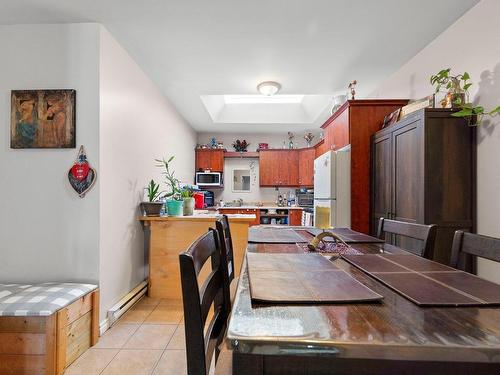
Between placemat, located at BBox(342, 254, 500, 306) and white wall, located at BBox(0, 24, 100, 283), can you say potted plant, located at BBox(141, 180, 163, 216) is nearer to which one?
white wall, located at BBox(0, 24, 100, 283)

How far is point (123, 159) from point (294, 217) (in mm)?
3810

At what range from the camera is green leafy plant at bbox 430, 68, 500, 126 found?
1926 millimetres

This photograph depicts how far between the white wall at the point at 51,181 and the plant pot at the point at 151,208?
0.77 meters

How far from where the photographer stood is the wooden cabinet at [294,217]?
5547mm

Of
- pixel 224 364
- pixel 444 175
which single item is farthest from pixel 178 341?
pixel 444 175

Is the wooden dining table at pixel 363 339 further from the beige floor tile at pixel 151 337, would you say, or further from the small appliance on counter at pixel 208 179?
the small appliance on counter at pixel 208 179

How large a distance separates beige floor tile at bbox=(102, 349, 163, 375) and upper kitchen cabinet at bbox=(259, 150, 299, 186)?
14.5ft

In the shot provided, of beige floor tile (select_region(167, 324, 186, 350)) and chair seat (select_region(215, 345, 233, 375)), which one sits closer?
chair seat (select_region(215, 345, 233, 375))

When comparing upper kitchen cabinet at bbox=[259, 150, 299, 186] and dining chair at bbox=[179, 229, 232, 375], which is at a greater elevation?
upper kitchen cabinet at bbox=[259, 150, 299, 186]

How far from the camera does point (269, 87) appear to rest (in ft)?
10.9

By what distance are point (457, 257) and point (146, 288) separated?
271 cm

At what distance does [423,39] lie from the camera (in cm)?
240

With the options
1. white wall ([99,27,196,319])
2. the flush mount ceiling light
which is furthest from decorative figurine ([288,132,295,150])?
white wall ([99,27,196,319])

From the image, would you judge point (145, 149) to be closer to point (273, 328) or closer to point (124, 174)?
point (124, 174)
